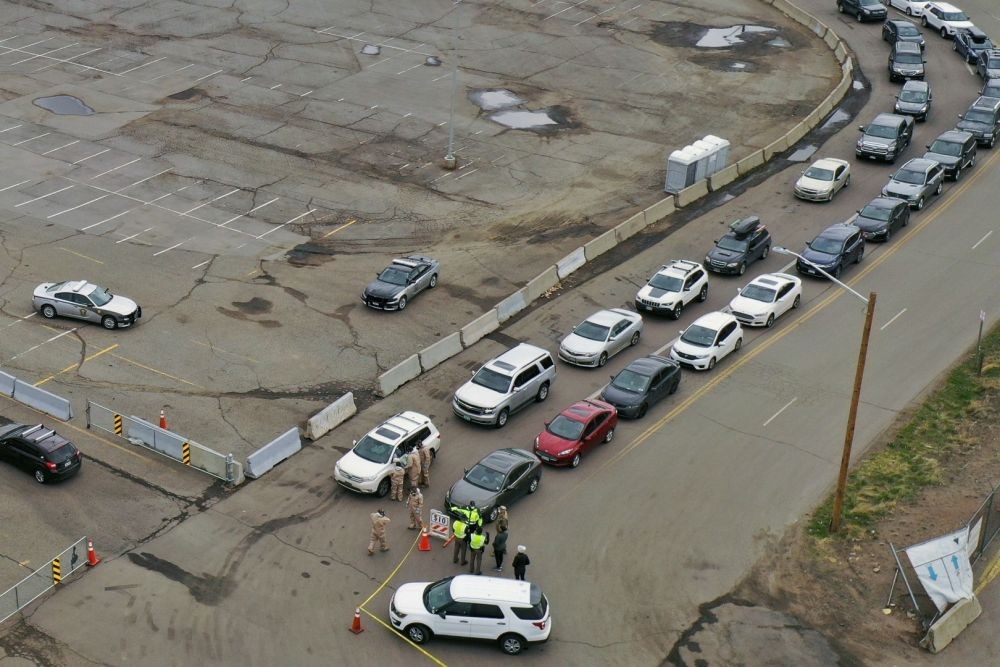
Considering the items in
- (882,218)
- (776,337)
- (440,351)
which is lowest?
(776,337)

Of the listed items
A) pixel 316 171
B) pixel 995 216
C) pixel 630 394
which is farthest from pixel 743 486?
pixel 316 171

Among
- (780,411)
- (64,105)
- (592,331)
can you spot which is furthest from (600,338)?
(64,105)

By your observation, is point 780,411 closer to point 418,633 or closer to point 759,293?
point 759,293

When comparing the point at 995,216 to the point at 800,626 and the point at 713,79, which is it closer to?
the point at 713,79

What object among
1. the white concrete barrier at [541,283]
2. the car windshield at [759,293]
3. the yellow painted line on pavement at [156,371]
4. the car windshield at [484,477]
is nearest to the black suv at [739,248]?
the car windshield at [759,293]

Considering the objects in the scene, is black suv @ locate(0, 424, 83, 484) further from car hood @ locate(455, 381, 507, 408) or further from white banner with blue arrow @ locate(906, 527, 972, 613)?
white banner with blue arrow @ locate(906, 527, 972, 613)

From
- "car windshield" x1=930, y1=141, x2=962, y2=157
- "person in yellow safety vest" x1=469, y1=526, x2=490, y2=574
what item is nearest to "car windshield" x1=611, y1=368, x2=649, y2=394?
"person in yellow safety vest" x1=469, y1=526, x2=490, y2=574
